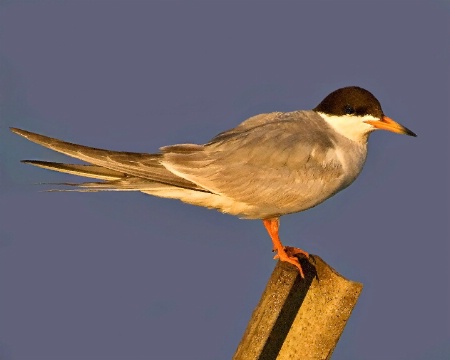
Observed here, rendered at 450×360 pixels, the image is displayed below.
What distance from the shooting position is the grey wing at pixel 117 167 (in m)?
5.13

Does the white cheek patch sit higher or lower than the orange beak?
lower

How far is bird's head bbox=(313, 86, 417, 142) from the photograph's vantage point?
578cm

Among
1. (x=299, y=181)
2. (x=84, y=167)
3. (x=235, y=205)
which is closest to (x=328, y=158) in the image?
(x=299, y=181)

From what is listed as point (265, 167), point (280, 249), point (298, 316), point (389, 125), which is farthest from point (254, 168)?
point (298, 316)

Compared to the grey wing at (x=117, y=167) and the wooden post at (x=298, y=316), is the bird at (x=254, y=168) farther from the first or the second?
the wooden post at (x=298, y=316)

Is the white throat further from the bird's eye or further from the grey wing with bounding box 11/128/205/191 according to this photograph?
the grey wing with bounding box 11/128/205/191

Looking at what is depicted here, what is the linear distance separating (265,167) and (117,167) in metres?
0.88

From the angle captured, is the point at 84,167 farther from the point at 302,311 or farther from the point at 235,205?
the point at 302,311

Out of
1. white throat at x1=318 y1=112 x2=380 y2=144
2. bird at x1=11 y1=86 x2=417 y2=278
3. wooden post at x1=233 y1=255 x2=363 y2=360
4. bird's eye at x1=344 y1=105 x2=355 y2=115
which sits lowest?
wooden post at x1=233 y1=255 x2=363 y2=360

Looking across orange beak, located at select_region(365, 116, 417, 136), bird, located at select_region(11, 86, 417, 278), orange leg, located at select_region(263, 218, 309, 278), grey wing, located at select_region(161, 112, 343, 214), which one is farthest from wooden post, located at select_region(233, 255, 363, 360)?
orange beak, located at select_region(365, 116, 417, 136)

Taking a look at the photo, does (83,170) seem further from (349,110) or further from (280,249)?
(349,110)

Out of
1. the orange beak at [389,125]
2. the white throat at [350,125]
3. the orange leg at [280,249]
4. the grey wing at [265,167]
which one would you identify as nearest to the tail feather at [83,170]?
the grey wing at [265,167]

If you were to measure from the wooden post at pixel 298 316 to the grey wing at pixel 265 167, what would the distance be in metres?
1.21

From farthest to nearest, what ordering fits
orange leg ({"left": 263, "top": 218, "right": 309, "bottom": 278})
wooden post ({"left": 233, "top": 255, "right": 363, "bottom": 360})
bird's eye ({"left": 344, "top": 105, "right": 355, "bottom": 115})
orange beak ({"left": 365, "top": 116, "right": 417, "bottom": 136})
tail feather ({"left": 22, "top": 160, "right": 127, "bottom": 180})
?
bird's eye ({"left": 344, "top": 105, "right": 355, "bottom": 115})
orange beak ({"left": 365, "top": 116, "right": 417, "bottom": 136})
tail feather ({"left": 22, "top": 160, "right": 127, "bottom": 180})
orange leg ({"left": 263, "top": 218, "right": 309, "bottom": 278})
wooden post ({"left": 233, "top": 255, "right": 363, "bottom": 360})
